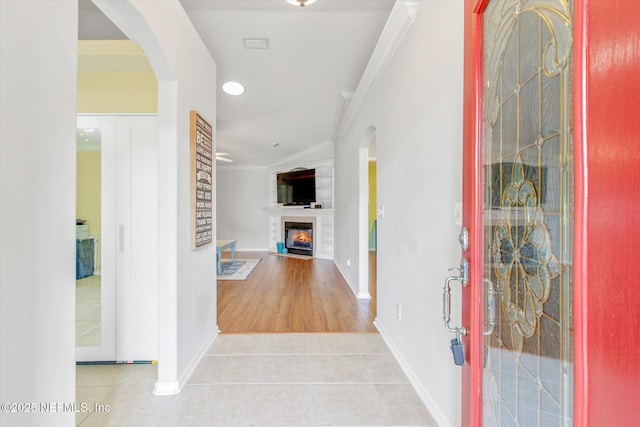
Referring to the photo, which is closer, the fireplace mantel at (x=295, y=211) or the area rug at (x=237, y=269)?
the area rug at (x=237, y=269)

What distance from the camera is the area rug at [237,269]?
497cm

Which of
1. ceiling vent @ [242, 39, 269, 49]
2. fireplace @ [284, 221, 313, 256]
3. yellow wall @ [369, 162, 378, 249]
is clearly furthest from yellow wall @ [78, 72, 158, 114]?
yellow wall @ [369, 162, 378, 249]

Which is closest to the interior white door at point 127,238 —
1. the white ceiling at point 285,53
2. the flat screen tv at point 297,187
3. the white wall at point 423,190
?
the white ceiling at point 285,53

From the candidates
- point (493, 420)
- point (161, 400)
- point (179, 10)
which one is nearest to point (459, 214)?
point (493, 420)

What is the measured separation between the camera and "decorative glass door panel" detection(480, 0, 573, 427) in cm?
63

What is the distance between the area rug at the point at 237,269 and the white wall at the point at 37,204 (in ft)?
13.4

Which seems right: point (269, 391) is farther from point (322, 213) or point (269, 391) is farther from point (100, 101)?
point (322, 213)

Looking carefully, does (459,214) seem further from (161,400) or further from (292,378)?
(161,400)

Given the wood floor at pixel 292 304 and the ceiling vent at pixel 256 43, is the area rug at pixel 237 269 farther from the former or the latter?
the ceiling vent at pixel 256 43

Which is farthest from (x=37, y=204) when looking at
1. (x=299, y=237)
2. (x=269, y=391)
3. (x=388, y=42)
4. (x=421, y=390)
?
(x=299, y=237)

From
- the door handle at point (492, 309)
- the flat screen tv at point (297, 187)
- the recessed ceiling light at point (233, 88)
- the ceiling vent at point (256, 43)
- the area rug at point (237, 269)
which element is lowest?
the area rug at point (237, 269)

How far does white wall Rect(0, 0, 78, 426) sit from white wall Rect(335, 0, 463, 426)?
1.51 metres

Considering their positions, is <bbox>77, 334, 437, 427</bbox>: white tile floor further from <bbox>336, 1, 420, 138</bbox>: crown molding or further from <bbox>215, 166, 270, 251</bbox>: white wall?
<bbox>215, 166, 270, 251</bbox>: white wall

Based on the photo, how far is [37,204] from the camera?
0.82 metres
